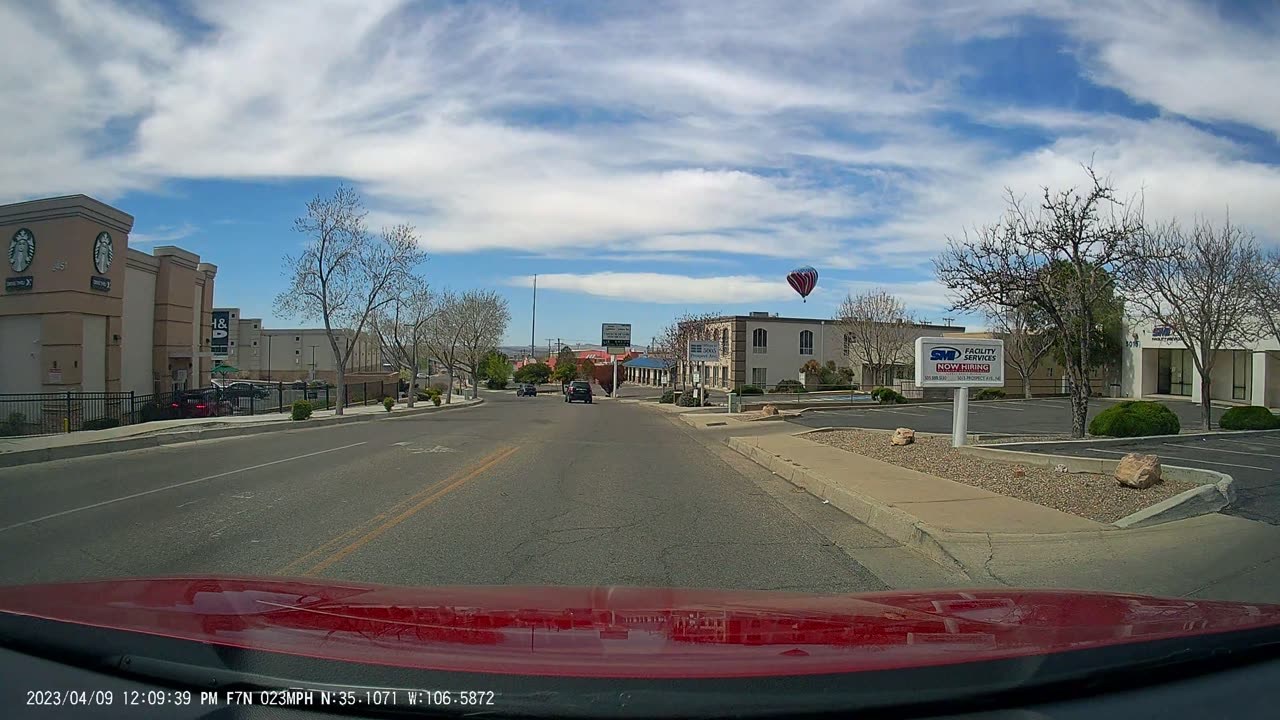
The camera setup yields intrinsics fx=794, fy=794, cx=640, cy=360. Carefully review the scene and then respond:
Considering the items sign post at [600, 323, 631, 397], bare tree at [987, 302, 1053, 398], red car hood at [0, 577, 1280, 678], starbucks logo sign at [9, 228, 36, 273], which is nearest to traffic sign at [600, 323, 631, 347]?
sign post at [600, 323, 631, 397]

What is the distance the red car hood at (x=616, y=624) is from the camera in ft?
9.15

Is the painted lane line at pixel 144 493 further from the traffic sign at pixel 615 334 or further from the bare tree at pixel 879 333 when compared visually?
the traffic sign at pixel 615 334

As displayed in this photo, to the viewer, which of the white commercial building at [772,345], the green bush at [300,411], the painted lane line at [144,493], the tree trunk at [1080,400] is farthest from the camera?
the white commercial building at [772,345]

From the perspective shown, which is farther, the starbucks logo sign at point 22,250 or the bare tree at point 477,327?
the bare tree at point 477,327

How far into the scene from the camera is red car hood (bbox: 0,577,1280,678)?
9.15ft

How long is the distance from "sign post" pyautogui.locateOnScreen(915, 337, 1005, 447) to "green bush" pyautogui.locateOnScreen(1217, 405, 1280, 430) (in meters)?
9.59

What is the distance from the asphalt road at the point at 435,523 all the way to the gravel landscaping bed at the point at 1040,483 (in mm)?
2528

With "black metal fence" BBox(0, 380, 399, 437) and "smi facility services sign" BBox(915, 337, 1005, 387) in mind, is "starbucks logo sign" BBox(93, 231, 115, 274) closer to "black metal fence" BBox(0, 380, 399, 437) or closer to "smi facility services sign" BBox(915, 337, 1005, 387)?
"black metal fence" BBox(0, 380, 399, 437)

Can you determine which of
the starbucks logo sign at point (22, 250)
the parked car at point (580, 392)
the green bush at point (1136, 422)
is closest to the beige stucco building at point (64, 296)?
the starbucks logo sign at point (22, 250)

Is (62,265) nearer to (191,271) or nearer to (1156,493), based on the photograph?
(191,271)

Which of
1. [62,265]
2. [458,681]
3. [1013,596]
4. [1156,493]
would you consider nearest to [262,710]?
[458,681]

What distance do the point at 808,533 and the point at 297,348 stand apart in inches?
3233

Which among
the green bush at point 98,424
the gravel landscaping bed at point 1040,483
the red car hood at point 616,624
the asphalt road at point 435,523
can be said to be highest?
the red car hood at point 616,624

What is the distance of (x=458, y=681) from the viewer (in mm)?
2604
